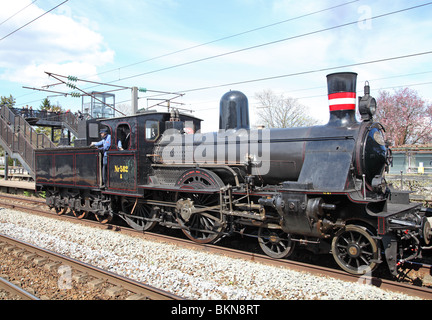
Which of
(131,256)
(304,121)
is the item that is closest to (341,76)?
(131,256)

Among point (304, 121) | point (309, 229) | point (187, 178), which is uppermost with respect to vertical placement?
point (304, 121)

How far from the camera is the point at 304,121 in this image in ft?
105

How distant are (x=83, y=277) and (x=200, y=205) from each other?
2753 millimetres

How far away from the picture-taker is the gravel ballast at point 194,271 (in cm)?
479

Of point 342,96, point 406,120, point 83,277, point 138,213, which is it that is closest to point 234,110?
point 342,96

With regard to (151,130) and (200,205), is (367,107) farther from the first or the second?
(151,130)

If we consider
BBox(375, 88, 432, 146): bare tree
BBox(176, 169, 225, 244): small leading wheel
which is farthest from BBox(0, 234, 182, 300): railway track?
BBox(375, 88, 432, 146): bare tree

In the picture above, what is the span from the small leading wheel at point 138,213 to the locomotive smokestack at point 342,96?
4.94m

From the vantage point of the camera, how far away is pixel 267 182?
679 centimetres

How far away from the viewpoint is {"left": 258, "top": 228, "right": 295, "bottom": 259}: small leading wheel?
6105mm

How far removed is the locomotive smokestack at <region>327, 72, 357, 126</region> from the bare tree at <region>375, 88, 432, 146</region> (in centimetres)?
3024

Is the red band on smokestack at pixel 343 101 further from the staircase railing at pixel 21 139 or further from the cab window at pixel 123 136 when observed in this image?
the staircase railing at pixel 21 139
